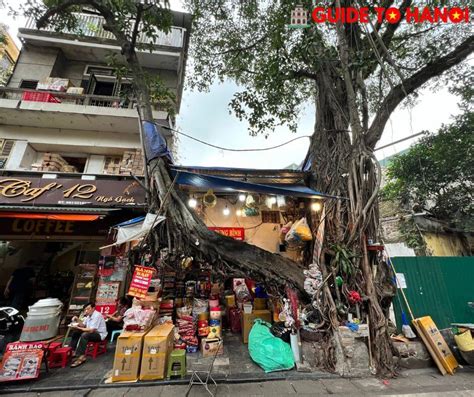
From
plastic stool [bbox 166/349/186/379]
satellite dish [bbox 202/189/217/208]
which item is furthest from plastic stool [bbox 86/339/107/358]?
satellite dish [bbox 202/189/217/208]

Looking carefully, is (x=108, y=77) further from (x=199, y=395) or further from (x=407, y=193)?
(x=407, y=193)

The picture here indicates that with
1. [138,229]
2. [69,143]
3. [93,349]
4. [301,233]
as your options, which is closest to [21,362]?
[93,349]

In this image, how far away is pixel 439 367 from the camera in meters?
3.66

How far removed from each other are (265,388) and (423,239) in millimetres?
7606

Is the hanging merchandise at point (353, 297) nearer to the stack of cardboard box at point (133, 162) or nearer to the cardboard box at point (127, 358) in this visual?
the cardboard box at point (127, 358)

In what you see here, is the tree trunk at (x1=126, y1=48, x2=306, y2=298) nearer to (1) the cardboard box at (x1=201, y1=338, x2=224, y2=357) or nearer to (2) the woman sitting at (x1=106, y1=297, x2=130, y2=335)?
(1) the cardboard box at (x1=201, y1=338, x2=224, y2=357)

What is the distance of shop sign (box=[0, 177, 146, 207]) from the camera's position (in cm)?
566

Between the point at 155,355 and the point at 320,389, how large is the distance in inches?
105

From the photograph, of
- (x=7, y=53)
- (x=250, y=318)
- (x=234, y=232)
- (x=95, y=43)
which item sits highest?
(x=7, y=53)

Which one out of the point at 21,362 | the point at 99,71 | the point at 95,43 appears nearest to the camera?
the point at 21,362

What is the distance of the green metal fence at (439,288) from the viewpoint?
4535mm

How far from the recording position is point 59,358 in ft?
12.4

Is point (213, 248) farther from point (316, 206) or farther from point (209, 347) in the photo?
point (316, 206)

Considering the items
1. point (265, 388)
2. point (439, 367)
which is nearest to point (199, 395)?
point (265, 388)
